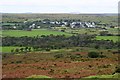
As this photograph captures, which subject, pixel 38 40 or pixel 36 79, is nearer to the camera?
pixel 36 79

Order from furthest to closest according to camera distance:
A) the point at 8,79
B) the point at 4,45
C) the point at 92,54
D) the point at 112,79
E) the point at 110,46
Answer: the point at 4,45 < the point at 110,46 < the point at 92,54 < the point at 8,79 < the point at 112,79

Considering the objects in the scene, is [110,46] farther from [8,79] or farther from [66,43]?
[8,79]

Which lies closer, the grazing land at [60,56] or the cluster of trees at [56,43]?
the grazing land at [60,56]

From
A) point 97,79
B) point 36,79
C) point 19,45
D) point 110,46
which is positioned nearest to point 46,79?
point 36,79

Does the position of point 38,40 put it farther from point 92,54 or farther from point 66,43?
point 92,54

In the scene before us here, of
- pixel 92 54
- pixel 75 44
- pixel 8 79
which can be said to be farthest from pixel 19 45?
pixel 8 79

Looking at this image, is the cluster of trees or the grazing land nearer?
the grazing land

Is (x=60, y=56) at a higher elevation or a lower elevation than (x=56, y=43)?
lower

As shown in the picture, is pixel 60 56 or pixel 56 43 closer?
pixel 60 56

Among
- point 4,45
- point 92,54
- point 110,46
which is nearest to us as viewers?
point 92,54
